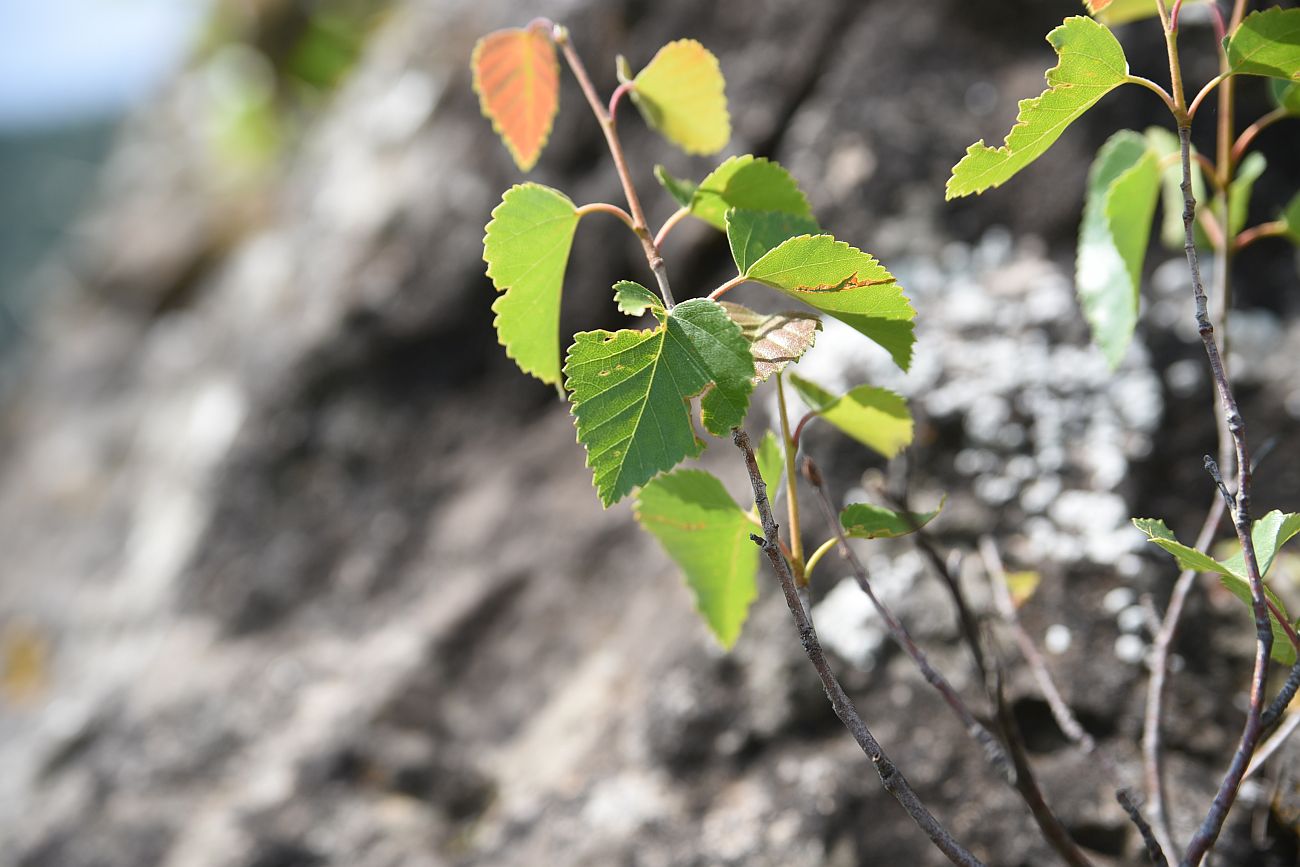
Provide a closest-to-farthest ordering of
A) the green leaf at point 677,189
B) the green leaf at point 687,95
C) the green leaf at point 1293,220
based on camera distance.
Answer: the green leaf at point 677,189 < the green leaf at point 687,95 < the green leaf at point 1293,220

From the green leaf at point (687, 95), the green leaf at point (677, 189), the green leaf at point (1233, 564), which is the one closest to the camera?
the green leaf at point (1233, 564)

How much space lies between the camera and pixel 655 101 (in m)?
0.88

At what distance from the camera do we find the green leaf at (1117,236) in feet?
2.87

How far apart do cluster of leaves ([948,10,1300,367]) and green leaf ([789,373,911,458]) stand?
20cm

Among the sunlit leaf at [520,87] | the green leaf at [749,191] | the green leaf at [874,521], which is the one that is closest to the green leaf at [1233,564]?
the green leaf at [874,521]

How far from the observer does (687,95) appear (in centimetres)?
87

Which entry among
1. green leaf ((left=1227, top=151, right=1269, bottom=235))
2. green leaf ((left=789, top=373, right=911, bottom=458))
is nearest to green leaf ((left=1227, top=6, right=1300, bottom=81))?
green leaf ((left=1227, top=151, right=1269, bottom=235))

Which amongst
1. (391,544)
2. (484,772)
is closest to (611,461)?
(484,772)

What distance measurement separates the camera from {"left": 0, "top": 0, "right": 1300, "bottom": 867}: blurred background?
3.93 ft

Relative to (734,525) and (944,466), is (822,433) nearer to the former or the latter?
(944,466)

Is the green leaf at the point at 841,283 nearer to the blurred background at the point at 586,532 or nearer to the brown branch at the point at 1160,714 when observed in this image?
the blurred background at the point at 586,532

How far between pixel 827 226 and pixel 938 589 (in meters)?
0.71

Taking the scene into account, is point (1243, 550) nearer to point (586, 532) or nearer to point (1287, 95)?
point (1287, 95)

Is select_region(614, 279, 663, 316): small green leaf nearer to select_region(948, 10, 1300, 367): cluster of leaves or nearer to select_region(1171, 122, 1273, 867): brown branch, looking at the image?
select_region(948, 10, 1300, 367): cluster of leaves
